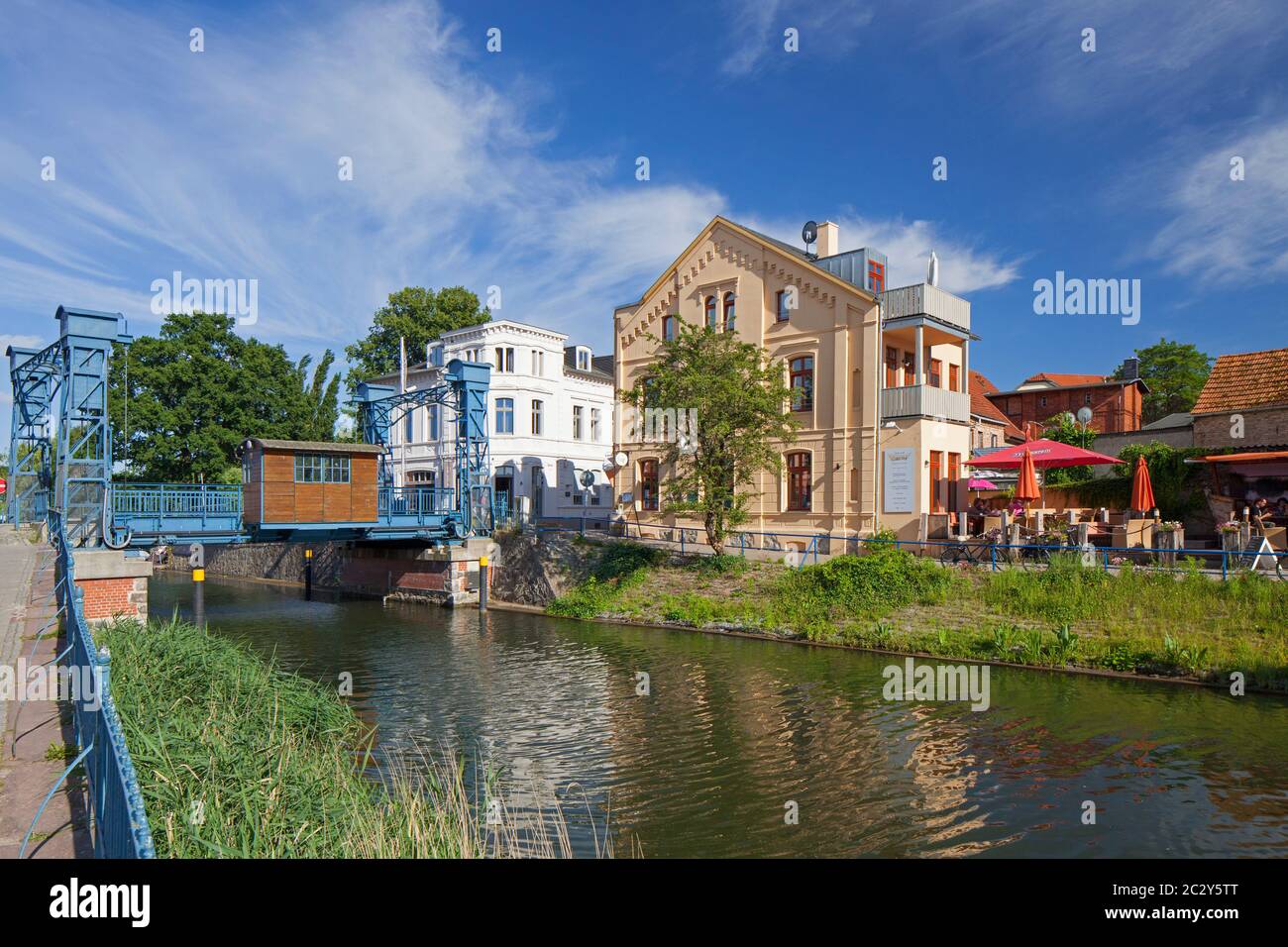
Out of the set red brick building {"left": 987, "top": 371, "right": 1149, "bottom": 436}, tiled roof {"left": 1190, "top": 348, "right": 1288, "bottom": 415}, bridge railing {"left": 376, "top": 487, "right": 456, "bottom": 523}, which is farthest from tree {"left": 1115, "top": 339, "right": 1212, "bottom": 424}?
bridge railing {"left": 376, "top": 487, "right": 456, "bottom": 523}

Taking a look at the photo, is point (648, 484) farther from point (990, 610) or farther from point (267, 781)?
point (267, 781)

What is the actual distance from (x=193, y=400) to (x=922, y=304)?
41403 mm

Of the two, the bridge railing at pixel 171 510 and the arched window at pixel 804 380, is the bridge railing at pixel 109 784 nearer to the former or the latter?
the bridge railing at pixel 171 510

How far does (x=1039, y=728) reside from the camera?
1281 cm

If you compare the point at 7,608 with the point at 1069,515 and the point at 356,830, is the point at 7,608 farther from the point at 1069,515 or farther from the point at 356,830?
the point at 1069,515

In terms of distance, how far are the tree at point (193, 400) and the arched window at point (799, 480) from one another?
1319 inches

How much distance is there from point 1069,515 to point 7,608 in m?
24.7

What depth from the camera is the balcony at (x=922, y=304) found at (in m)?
25.5

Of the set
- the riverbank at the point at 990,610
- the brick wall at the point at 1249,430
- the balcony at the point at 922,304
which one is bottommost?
the riverbank at the point at 990,610

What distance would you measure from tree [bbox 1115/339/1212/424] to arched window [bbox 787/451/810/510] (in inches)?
1594

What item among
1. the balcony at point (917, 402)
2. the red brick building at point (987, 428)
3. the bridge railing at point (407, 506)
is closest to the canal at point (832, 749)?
→ the bridge railing at point (407, 506)

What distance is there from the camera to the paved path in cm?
552

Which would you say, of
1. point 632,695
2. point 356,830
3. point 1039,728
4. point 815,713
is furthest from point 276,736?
point 1039,728

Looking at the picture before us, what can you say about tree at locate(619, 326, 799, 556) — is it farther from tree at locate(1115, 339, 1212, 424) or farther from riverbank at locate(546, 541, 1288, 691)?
tree at locate(1115, 339, 1212, 424)
